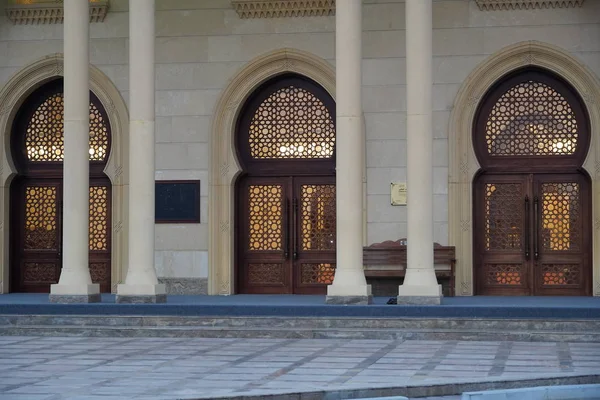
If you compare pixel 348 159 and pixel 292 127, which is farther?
pixel 292 127

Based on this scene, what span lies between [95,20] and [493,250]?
28.5ft

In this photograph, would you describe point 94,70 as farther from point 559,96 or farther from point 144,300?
point 559,96

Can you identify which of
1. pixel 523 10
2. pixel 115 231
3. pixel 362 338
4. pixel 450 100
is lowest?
pixel 362 338

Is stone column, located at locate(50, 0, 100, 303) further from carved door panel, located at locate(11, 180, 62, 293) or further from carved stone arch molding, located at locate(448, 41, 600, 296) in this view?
carved stone arch molding, located at locate(448, 41, 600, 296)

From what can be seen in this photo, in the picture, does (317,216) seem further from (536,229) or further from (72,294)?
(72,294)

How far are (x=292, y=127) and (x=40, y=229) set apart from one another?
5.31 metres

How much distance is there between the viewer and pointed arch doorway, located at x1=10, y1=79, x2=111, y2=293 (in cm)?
2395

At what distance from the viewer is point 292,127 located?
23438mm

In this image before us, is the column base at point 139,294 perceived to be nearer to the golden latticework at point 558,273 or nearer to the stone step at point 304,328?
the stone step at point 304,328

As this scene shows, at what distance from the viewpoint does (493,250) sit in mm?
22625

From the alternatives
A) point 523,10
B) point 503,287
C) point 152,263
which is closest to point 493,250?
point 503,287

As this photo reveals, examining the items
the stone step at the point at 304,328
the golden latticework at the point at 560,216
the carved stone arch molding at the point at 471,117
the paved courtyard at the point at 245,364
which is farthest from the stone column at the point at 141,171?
the golden latticework at the point at 560,216

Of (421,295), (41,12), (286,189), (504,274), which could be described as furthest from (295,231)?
(41,12)

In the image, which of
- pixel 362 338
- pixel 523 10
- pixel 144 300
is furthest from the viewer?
pixel 523 10
